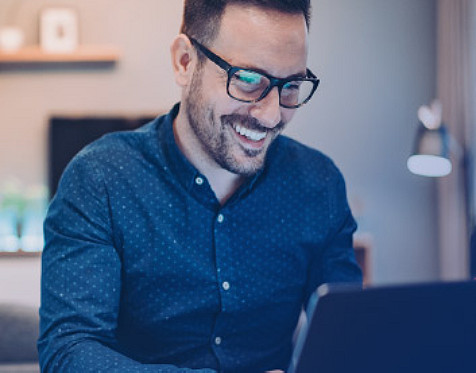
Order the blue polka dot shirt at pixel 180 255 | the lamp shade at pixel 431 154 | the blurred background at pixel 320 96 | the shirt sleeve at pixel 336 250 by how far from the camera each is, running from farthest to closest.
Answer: the blurred background at pixel 320 96, the lamp shade at pixel 431 154, the shirt sleeve at pixel 336 250, the blue polka dot shirt at pixel 180 255

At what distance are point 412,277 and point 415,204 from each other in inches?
18.5

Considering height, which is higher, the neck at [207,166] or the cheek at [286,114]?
the cheek at [286,114]

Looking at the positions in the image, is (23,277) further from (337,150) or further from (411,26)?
(411,26)

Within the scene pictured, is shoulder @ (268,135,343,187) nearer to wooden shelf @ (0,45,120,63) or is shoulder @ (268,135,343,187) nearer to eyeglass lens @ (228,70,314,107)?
eyeglass lens @ (228,70,314,107)

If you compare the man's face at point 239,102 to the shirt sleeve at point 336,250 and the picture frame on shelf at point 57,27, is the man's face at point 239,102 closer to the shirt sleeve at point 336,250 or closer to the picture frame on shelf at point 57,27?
the shirt sleeve at point 336,250

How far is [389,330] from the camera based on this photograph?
0.70 meters

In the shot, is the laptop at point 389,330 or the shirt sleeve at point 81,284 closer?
the laptop at point 389,330

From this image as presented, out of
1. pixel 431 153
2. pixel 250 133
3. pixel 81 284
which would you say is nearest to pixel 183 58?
pixel 250 133

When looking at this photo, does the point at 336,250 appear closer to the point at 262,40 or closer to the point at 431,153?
the point at 262,40

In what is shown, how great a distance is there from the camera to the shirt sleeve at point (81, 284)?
3.44 feet

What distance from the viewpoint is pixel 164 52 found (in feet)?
13.3

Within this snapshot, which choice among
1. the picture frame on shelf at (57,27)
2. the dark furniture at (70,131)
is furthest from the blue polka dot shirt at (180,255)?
the picture frame on shelf at (57,27)

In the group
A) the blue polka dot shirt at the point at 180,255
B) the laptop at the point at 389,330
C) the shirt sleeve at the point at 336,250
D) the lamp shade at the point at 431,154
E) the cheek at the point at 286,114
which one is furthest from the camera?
the lamp shade at the point at 431,154

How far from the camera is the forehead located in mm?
1196
